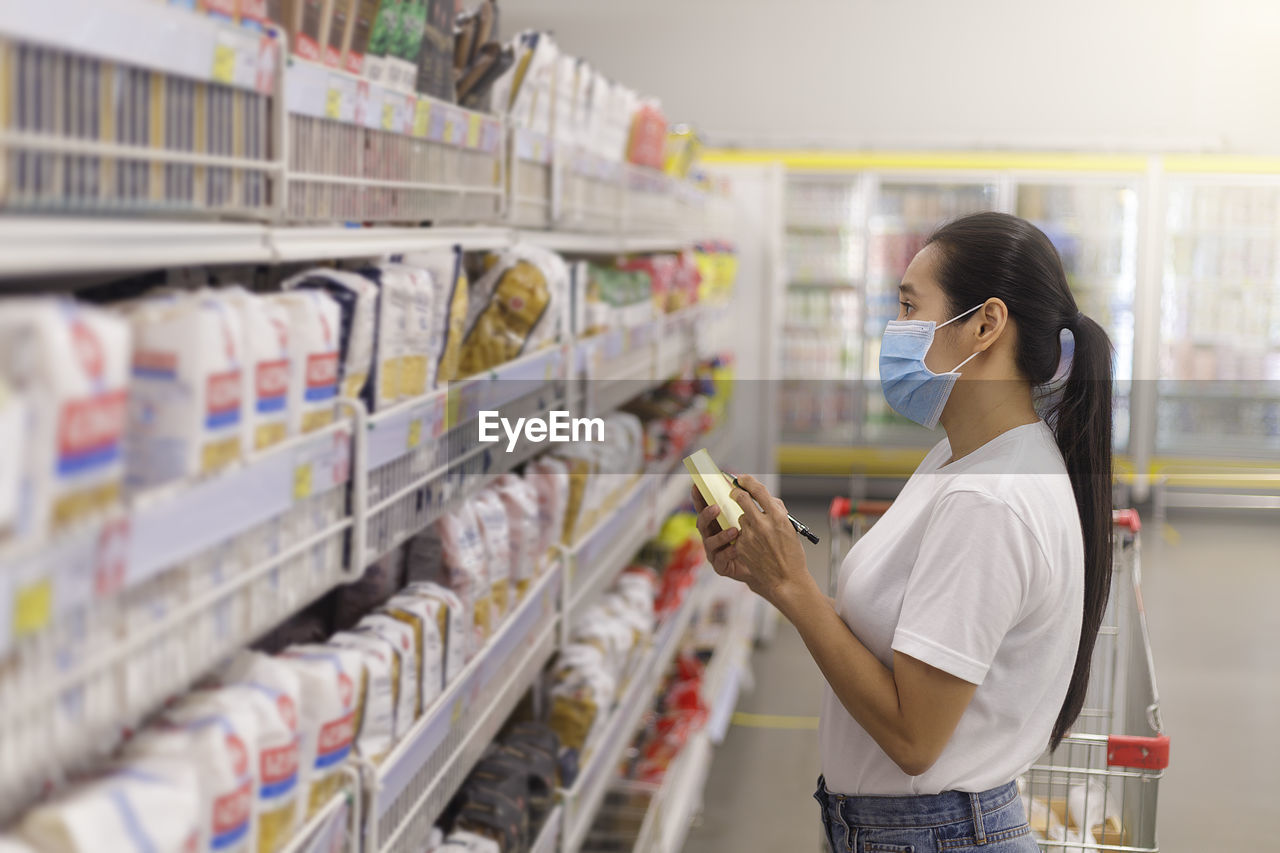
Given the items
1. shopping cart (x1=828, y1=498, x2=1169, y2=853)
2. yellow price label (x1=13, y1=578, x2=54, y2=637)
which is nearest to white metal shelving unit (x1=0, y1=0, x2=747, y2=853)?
yellow price label (x1=13, y1=578, x2=54, y2=637)

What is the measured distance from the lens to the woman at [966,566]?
1516 millimetres

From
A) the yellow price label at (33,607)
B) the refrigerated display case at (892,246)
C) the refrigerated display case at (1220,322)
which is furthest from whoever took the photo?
the refrigerated display case at (892,246)

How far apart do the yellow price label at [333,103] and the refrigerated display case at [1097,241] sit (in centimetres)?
793

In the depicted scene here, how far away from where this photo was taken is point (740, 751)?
4664 mm

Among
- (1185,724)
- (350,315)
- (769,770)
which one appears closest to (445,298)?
(350,315)

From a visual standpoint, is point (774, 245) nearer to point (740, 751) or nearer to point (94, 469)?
point (740, 751)

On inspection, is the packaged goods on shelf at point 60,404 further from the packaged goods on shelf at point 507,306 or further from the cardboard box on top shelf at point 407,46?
the packaged goods on shelf at point 507,306

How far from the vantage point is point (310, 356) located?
1221 mm

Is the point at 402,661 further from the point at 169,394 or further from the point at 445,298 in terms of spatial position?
the point at 169,394

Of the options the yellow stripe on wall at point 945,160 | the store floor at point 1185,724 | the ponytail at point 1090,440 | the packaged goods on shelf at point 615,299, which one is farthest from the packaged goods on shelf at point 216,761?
the yellow stripe on wall at point 945,160

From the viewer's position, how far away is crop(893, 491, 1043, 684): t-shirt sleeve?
1495 mm

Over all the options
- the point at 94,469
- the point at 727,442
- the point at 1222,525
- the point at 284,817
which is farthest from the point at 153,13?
the point at 1222,525

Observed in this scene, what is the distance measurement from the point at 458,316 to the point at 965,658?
2.92 ft

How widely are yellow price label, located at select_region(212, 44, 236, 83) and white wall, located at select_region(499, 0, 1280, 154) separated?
8395 millimetres
